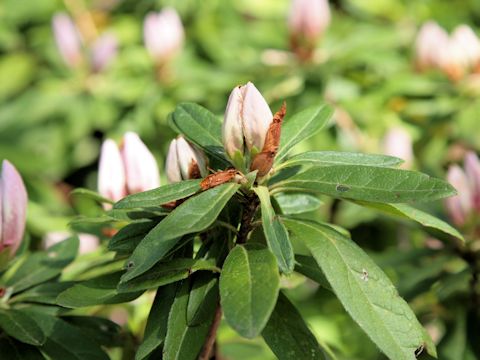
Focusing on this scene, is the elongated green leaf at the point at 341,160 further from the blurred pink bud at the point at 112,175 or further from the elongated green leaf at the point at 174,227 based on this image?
the blurred pink bud at the point at 112,175

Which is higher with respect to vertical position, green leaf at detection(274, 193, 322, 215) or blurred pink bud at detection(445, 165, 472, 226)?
green leaf at detection(274, 193, 322, 215)

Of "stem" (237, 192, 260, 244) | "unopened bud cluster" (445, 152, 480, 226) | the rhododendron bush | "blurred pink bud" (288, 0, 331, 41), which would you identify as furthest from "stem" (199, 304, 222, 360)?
"blurred pink bud" (288, 0, 331, 41)

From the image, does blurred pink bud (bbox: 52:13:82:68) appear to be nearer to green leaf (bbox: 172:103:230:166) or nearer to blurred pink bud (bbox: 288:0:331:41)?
blurred pink bud (bbox: 288:0:331:41)

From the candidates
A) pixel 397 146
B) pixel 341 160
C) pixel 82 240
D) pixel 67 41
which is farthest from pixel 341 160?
pixel 67 41

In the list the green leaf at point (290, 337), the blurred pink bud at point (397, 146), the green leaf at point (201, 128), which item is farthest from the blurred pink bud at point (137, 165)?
the blurred pink bud at point (397, 146)

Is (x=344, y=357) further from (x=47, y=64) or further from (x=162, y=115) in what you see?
(x=47, y=64)

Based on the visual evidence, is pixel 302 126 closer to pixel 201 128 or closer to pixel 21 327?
pixel 201 128

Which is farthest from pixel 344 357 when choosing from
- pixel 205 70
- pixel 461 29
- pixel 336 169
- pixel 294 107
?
pixel 205 70
